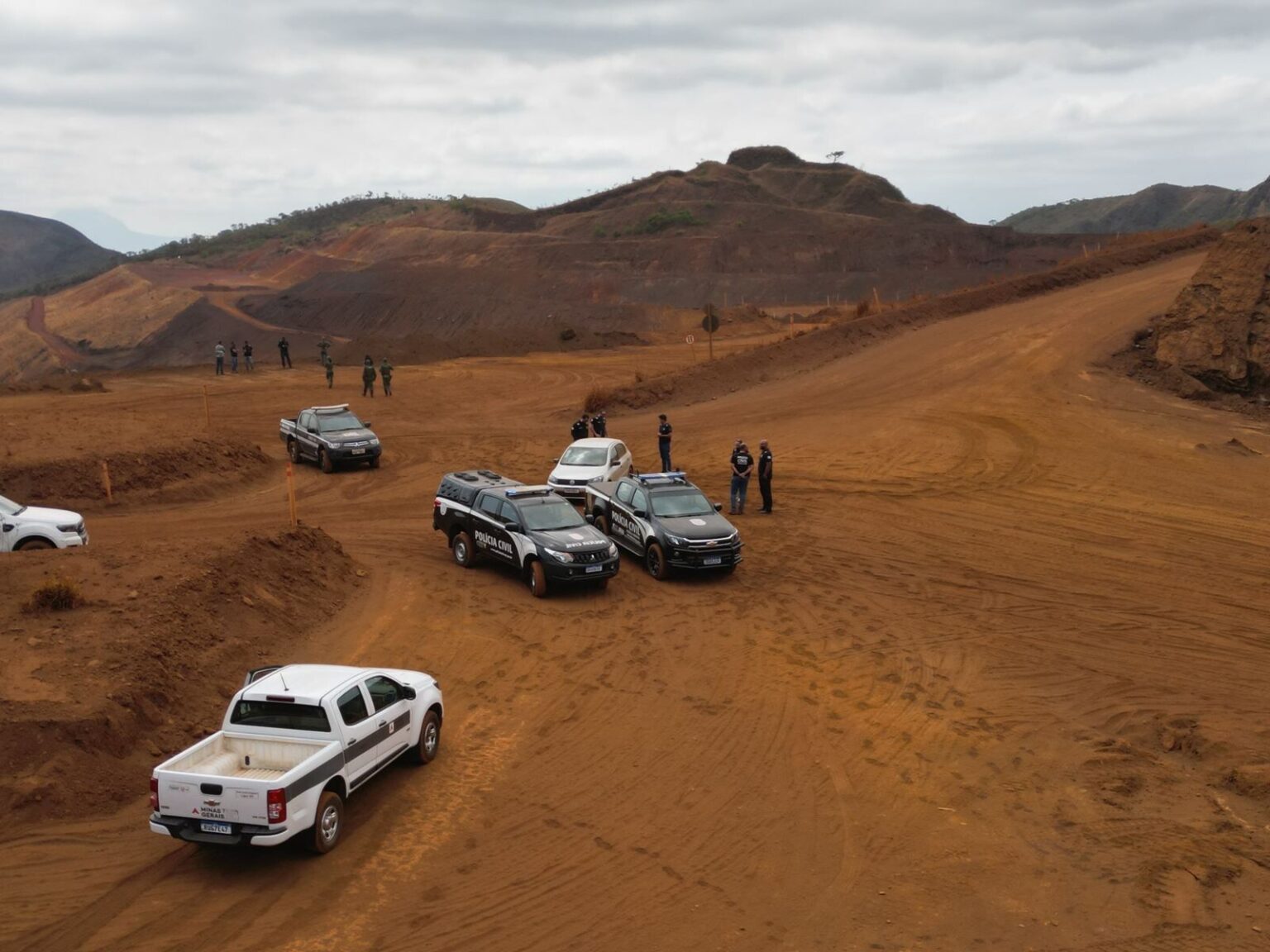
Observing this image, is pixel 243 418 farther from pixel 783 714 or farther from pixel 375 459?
pixel 783 714

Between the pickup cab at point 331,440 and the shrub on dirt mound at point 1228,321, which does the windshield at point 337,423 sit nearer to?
the pickup cab at point 331,440

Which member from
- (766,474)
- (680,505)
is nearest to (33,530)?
(680,505)

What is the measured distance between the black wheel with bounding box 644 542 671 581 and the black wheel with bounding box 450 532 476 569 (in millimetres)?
3295

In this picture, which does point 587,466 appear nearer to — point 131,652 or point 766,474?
point 766,474

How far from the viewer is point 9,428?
28328 millimetres

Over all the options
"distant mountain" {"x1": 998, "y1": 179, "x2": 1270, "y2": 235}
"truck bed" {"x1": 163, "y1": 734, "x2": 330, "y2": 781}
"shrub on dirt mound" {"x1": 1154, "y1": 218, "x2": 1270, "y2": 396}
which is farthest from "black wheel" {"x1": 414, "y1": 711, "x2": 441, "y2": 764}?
"distant mountain" {"x1": 998, "y1": 179, "x2": 1270, "y2": 235}

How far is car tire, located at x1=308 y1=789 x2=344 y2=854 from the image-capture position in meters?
10.3

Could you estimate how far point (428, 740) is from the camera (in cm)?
1258

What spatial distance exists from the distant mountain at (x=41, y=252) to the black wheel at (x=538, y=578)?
13211cm

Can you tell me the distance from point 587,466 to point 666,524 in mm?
5852

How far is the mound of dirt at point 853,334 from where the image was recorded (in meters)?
39.6

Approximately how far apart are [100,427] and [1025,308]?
1368 inches

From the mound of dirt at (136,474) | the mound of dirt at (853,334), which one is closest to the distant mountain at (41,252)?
the mound of dirt at (853,334)

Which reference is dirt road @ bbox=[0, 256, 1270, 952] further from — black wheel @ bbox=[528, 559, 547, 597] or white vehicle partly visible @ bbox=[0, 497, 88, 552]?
white vehicle partly visible @ bbox=[0, 497, 88, 552]
